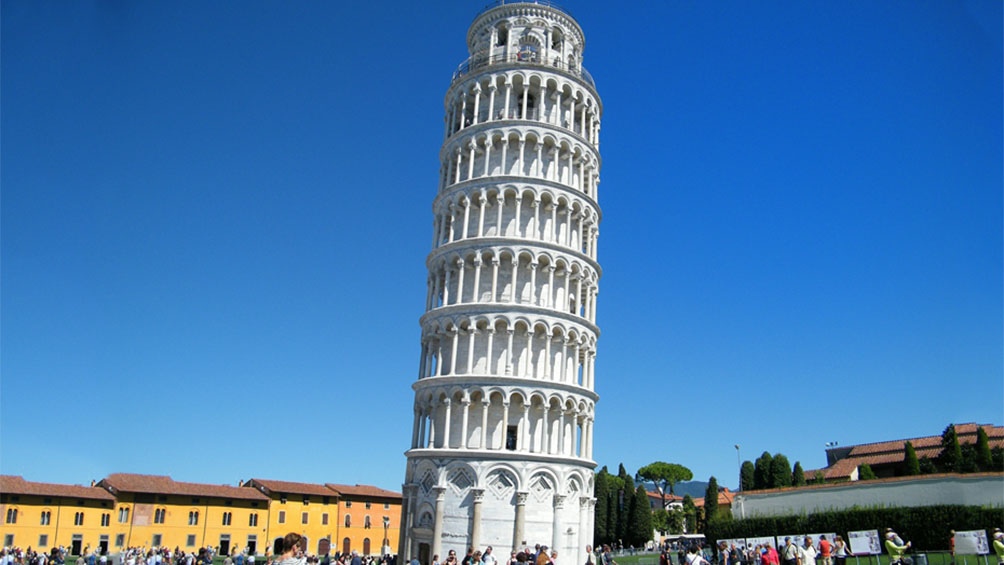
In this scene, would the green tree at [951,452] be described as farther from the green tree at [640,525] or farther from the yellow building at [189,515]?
the yellow building at [189,515]

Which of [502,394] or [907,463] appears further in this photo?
[907,463]

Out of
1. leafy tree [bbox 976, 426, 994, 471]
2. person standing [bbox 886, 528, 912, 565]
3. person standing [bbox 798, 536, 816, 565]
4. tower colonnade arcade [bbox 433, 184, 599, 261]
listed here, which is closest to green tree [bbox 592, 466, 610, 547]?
leafy tree [bbox 976, 426, 994, 471]

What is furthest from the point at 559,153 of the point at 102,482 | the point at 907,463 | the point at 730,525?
the point at 102,482

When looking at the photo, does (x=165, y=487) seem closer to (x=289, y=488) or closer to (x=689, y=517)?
(x=289, y=488)

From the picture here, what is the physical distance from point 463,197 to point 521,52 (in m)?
10.0

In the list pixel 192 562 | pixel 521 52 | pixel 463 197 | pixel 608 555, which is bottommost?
pixel 192 562

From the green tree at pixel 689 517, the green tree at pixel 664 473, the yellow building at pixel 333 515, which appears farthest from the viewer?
the green tree at pixel 664 473

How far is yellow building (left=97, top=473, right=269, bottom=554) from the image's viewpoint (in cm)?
6506

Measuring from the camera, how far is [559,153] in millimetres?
41594

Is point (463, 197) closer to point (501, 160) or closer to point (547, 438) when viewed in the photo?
point (501, 160)

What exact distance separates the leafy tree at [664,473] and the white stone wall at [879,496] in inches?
2137

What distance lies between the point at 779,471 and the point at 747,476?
5.62 meters

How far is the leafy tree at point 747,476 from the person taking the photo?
66.7 metres

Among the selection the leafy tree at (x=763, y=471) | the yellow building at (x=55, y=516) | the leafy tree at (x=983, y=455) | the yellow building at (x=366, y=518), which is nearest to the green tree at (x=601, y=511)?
the leafy tree at (x=763, y=471)
